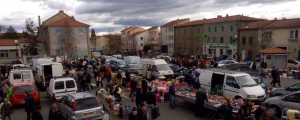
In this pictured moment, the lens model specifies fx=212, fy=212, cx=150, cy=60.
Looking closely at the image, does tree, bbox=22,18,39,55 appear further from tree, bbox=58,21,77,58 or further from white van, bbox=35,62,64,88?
white van, bbox=35,62,64,88

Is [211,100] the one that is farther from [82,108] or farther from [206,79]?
→ [82,108]

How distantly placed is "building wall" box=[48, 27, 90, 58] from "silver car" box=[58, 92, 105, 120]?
3570 cm

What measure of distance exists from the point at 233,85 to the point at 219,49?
36944 mm

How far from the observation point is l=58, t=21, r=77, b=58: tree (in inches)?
1591

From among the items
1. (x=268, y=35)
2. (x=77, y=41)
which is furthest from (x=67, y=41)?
(x=268, y=35)

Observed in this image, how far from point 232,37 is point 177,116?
36.0 metres

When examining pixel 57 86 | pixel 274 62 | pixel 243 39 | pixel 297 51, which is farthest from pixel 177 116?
pixel 243 39

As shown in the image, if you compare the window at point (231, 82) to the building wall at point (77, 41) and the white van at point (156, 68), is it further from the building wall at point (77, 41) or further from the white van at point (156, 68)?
the building wall at point (77, 41)

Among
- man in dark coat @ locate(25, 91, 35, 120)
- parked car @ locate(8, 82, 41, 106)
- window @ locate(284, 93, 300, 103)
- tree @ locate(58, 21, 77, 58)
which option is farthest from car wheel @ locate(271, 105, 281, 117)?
tree @ locate(58, 21, 77, 58)

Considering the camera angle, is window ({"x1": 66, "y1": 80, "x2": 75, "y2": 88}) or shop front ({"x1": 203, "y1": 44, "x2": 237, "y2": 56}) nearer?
window ({"x1": 66, "y1": 80, "x2": 75, "y2": 88})

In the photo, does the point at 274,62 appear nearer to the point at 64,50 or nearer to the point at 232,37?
the point at 232,37

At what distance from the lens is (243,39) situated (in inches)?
1571

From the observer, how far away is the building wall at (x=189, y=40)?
5047 centimetres

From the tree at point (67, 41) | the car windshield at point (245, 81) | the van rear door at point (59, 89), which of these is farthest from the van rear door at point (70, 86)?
the tree at point (67, 41)
